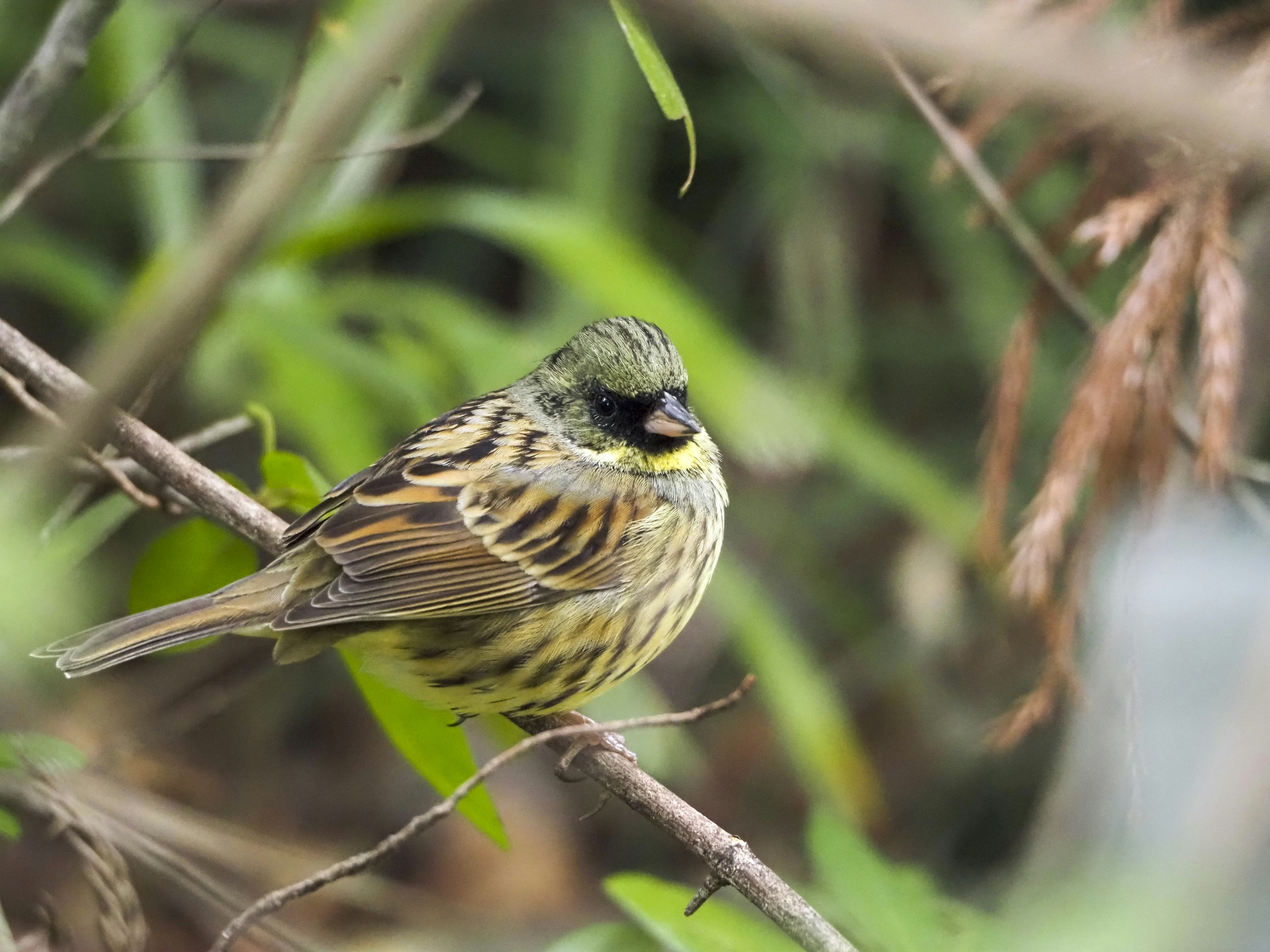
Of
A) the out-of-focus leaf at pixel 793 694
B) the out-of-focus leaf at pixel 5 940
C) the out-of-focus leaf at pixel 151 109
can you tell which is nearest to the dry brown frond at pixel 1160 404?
the out-of-focus leaf at pixel 793 694

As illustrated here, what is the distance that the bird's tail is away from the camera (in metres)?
1.81

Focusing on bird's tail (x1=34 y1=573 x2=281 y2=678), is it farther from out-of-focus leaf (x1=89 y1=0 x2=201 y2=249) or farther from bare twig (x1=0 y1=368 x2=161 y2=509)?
out-of-focus leaf (x1=89 y1=0 x2=201 y2=249)

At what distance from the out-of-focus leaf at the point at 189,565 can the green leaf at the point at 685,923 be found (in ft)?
2.37

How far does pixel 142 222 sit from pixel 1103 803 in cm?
296

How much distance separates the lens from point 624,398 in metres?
2.26

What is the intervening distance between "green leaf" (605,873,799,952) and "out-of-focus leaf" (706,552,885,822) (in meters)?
1.50

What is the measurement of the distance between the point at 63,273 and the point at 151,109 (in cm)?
46

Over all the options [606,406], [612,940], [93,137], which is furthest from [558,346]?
[612,940]

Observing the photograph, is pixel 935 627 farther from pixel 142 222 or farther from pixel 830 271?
pixel 142 222

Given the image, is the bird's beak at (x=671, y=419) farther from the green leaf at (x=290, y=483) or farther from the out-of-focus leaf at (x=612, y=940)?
the out-of-focus leaf at (x=612, y=940)

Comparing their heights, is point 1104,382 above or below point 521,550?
above

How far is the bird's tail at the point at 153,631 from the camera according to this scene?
5.93 feet

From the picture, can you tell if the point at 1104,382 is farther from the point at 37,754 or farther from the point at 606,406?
the point at 37,754

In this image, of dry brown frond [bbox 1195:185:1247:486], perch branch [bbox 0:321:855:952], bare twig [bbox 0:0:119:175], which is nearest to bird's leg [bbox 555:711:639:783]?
perch branch [bbox 0:321:855:952]
